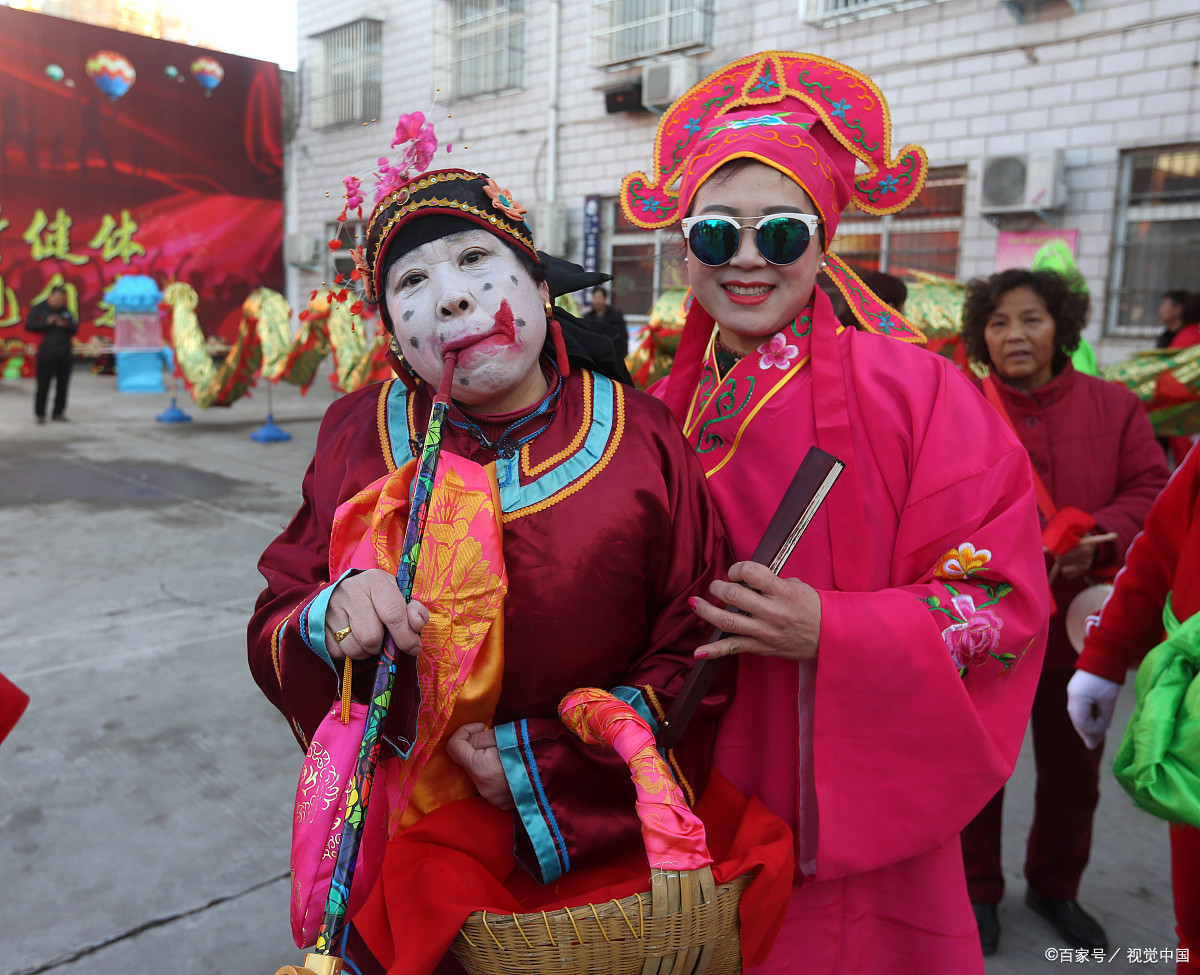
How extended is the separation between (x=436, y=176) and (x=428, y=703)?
2.47ft

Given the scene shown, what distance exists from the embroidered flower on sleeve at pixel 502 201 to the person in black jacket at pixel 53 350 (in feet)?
36.1

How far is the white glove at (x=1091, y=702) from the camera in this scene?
6.33 ft

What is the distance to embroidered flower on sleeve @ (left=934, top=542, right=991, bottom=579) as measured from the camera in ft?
4.27

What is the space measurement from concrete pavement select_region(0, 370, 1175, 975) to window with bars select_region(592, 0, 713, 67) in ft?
25.2

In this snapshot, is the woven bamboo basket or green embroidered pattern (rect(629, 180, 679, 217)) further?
green embroidered pattern (rect(629, 180, 679, 217))

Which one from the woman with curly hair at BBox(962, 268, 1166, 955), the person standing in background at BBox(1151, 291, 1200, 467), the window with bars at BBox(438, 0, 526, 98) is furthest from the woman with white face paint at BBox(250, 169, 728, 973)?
the window with bars at BBox(438, 0, 526, 98)

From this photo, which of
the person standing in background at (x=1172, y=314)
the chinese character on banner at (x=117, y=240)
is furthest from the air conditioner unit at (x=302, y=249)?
the person standing in background at (x=1172, y=314)

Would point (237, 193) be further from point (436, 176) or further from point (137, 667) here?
point (436, 176)

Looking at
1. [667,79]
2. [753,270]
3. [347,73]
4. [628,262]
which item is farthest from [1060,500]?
[347,73]

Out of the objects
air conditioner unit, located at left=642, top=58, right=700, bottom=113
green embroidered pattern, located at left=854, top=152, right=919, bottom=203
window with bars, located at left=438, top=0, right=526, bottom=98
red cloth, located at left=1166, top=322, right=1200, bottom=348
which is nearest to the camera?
green embroidered pattern, located at left=854, top=152, right=919, bottom=203

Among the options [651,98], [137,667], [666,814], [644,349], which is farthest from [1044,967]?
[651,98]

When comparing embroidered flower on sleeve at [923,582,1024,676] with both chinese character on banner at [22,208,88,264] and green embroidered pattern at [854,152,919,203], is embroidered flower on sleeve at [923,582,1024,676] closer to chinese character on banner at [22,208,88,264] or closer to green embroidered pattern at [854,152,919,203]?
green embroidered pattern at [854,152,919,203]

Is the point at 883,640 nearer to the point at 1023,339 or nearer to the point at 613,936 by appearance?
the point at 613,936

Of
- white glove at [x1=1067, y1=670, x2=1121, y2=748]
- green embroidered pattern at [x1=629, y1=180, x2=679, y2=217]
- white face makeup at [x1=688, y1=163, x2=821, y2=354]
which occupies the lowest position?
white glove at [x1=1067, y1=670, x2=1121, y2=748]
